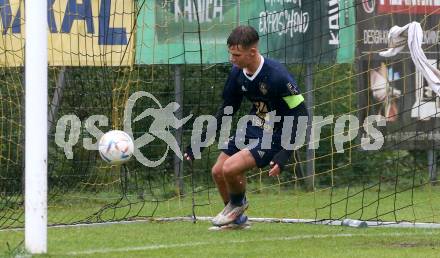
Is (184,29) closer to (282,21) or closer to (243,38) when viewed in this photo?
(282,21)

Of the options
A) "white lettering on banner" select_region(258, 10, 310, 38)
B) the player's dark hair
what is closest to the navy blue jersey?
the player's dark hair

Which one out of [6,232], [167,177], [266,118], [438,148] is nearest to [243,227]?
[266,118]

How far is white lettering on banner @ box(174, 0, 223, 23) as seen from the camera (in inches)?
482

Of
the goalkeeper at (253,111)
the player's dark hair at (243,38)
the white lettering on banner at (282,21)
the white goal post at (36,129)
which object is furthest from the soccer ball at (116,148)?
the white lettering on banner at (282,21)

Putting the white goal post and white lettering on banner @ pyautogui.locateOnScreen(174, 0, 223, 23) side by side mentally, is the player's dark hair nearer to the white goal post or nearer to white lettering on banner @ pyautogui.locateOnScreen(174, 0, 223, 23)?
the white goal post

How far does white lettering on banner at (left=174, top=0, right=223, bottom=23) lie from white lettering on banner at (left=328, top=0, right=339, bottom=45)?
4.36ft

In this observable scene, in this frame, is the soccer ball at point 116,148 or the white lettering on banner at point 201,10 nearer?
the soccer ball at point 116,148

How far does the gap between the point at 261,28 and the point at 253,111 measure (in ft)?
10.4

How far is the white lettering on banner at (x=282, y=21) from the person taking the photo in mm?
12258

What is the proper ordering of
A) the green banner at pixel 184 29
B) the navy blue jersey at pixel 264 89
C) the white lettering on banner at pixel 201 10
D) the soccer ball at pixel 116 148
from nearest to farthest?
the soccer ball at pixel 116 148
the navy blue jersey at pixel 264 89
the green banner at pixel 184 29
the white lettering on banner at pixel 201 10

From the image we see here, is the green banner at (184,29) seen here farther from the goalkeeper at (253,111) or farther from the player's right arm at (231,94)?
the goalkeeper at (253,111)

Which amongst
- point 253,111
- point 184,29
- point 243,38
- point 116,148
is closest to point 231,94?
point 253,111

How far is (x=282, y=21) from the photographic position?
A: 40.4 ft

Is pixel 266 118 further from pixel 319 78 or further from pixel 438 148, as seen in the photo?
pixel 438 148
